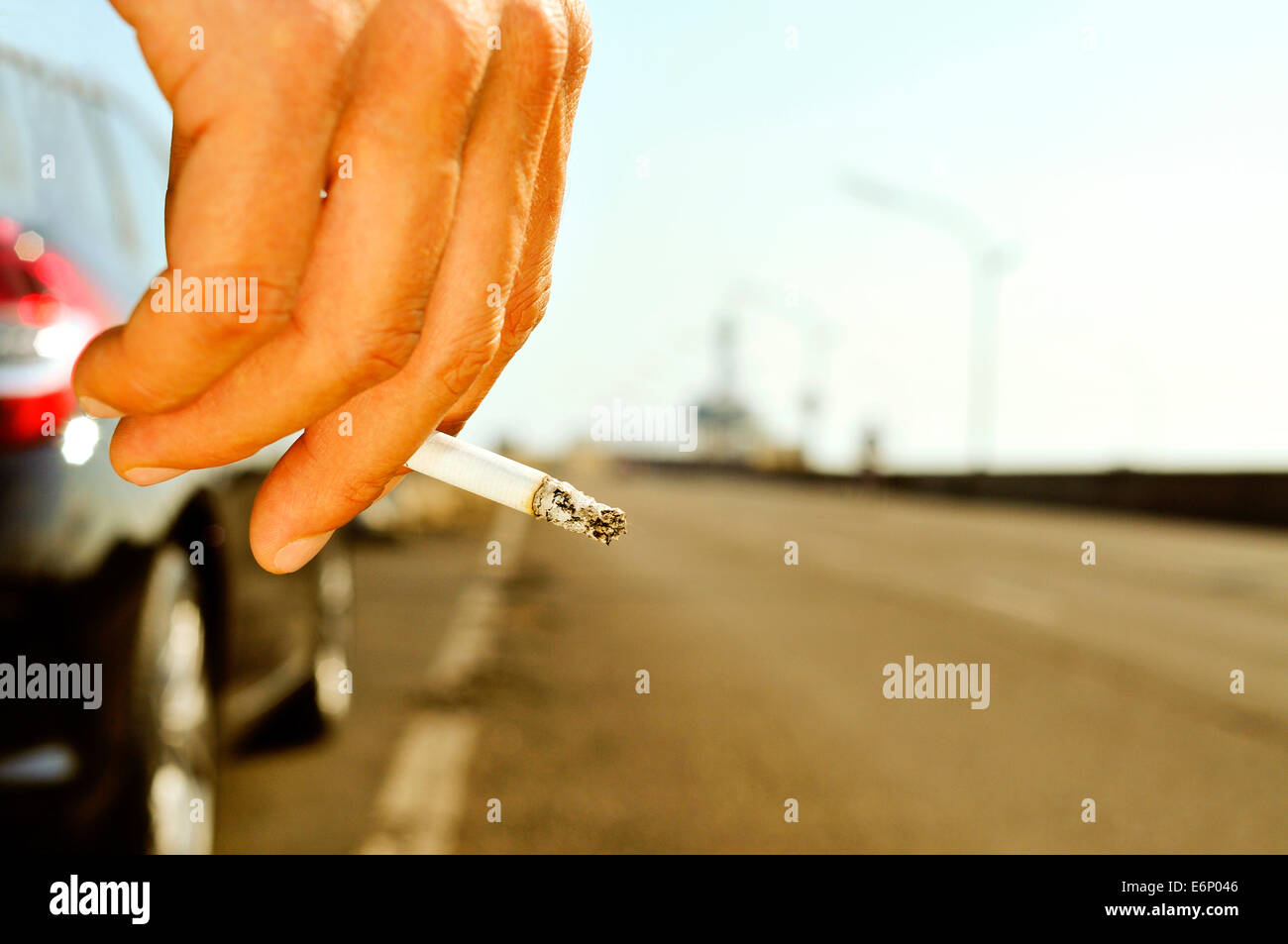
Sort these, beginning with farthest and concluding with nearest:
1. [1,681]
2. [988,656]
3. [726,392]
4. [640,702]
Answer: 1. [726,392]
2. [988,656]
3. [640,702]
4. [1,681]

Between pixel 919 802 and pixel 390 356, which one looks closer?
pixel 390 356

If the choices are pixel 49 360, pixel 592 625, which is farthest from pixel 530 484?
pixel 592 625

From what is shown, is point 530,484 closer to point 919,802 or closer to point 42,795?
point 42,795

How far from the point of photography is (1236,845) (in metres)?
4.79

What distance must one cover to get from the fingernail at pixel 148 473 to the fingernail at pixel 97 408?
0.10ft

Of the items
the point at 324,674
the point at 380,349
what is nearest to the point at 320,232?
the point at 380,349

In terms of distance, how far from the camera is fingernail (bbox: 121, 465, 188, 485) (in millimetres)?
621

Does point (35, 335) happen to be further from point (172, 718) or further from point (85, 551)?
point (172, 718)

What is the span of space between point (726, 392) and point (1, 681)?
105 metres

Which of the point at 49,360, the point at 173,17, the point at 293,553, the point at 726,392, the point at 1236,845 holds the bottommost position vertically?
the point at 1236,845

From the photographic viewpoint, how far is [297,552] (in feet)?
2.24

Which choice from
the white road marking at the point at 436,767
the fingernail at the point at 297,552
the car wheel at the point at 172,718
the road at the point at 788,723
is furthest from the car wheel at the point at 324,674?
the fingernail at the point at 297,552

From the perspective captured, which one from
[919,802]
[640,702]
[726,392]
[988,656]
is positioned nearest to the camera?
[919,802]

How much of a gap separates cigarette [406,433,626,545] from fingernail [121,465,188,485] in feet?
0.41
